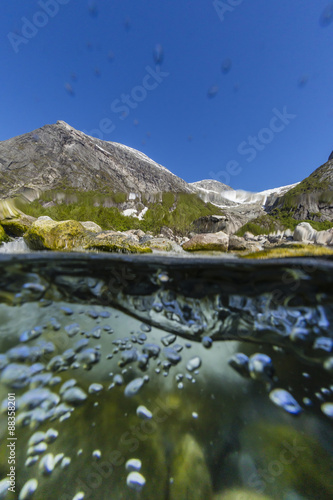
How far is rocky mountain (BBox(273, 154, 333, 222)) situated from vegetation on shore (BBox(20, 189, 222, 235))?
35.5 metres

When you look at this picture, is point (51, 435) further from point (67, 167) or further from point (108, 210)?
point (67, 167)

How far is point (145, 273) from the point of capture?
11.1 feet

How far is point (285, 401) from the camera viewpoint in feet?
6.92

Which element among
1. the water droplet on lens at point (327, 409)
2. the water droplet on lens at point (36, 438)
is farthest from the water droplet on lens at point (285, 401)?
the water droplet on lens at point (36, 438)

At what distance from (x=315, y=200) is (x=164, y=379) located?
77.9 m

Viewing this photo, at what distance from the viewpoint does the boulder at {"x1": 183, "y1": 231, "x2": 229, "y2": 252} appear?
14.4m

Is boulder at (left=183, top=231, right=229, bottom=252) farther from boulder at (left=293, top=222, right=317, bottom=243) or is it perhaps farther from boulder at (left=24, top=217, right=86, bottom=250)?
boulder at (left=293, top=222, right=317, bottom=243)

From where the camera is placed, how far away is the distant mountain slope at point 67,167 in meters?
90.1

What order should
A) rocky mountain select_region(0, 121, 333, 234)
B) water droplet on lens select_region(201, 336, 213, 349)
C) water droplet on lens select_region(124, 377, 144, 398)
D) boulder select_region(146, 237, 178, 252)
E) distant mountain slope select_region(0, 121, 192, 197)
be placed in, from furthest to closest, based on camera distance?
distant mountain slope select_region(0, 121, 192, 197) < rocky mountain select_region(0, 121, 333, 234) < boulder select_region(146, 237, 178, 252) < water droplet on lens select_region(201, 336, 213, 349) < water droplet on lens select_region(124, 377, 144, 398)

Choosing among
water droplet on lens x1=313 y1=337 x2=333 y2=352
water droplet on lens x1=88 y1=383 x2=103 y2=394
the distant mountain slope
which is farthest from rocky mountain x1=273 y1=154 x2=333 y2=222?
the distant mountain slope

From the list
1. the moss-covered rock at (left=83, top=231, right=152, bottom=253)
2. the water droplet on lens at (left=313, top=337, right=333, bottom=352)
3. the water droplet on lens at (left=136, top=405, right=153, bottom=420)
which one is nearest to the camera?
the water droplet on lens at (left=136, top=405, right=153, bottom=420)

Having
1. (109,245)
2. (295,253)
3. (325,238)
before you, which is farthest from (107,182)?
(295,253)

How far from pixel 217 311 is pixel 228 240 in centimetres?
1286

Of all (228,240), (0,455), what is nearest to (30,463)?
(0,455)
